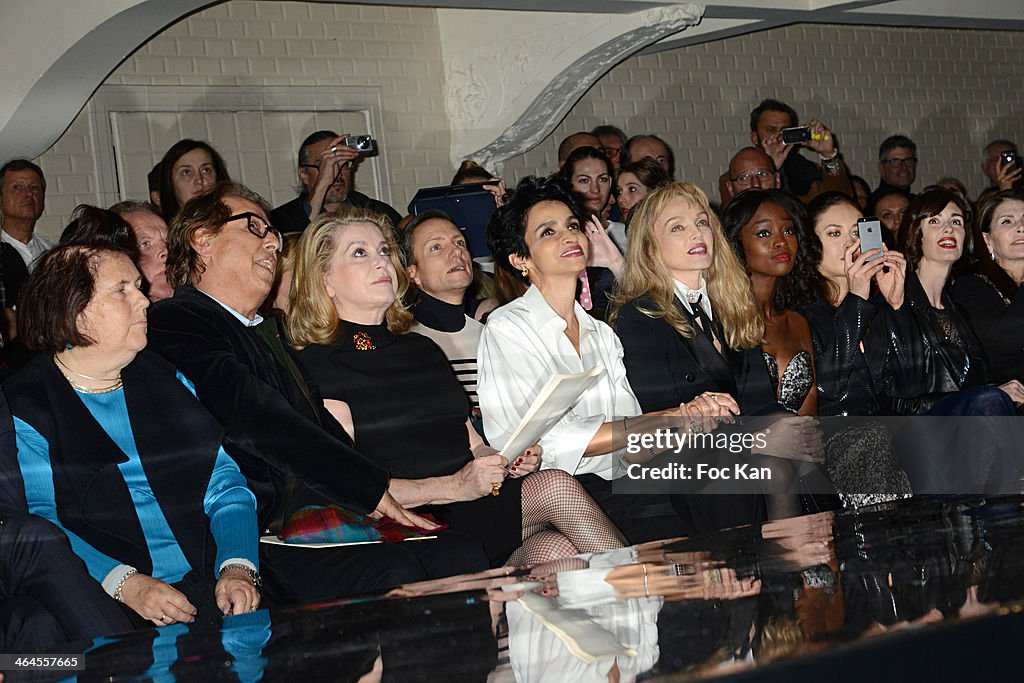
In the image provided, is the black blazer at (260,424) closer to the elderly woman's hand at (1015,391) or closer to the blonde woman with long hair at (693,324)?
the blonde woman with long hair at (693,324)

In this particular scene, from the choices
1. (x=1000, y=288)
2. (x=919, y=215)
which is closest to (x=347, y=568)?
(x=919, y=215)

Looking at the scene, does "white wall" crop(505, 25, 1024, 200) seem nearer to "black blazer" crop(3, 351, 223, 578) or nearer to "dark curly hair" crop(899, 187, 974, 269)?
"dark curly hair" crop(899, 187, 974, 269)

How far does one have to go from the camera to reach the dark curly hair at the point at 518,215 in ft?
11.5

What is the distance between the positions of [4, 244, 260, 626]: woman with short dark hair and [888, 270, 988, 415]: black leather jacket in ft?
7.80

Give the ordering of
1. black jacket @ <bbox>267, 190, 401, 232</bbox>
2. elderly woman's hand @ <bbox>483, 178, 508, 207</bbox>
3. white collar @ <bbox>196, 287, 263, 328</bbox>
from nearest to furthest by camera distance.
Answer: white collar @ <bbox>196, 287, 263, 328</bbox> < elderly woman's hand @ <bbox>483, 178, 508, 207</bbox> < black jacket @ <bbox>267, 190, 401, 232</bbox>

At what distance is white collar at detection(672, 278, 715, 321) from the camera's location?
3.50 meters

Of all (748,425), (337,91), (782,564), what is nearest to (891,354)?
(748,425)

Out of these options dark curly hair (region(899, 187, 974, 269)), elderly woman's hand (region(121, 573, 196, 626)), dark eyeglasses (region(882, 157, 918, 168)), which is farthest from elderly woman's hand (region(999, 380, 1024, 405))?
dark eyeglasses (region(882, 157, 918, 168))

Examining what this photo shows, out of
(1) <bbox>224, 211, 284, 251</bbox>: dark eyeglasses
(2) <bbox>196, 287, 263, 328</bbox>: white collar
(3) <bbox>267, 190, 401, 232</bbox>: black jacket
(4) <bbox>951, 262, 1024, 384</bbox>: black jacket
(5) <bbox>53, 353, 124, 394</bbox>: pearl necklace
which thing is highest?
(3) <bbox>267, 190, 401, 232</bbox>: black jacket

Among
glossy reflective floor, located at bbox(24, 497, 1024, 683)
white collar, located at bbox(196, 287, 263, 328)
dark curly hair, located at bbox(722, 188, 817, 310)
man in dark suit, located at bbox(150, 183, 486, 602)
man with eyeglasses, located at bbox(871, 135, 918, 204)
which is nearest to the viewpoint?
glossy reflective floor, located at bbox(24, 497, 1024, 683)

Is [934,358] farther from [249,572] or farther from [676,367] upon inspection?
[249,572]

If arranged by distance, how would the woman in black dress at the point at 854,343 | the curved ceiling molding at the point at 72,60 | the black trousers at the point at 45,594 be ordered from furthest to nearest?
the curved ceiling molding at the point at 72,60
the woman in black dress at the point at 854,343
the black trousers at the point at 45,594

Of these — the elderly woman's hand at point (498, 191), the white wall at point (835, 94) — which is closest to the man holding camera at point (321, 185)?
the elderly woman's hand at point (498, 191)

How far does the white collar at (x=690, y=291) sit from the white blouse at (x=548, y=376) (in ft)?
0.85
